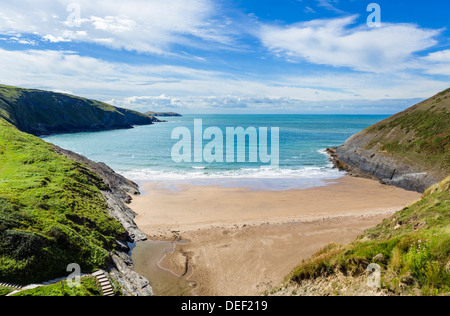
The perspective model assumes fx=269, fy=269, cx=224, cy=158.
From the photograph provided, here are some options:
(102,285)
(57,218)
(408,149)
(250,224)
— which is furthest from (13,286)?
(408,149)

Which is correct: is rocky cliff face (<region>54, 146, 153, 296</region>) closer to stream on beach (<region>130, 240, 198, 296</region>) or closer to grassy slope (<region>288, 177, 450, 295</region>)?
stream on beach (<region>130, 240, 198, 296</region>)

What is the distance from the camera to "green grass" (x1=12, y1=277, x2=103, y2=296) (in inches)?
393

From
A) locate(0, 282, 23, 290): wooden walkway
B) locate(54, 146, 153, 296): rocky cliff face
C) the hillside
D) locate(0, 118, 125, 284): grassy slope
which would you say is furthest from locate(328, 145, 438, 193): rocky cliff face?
locate(0, 282, 23, 290): wooden walkway

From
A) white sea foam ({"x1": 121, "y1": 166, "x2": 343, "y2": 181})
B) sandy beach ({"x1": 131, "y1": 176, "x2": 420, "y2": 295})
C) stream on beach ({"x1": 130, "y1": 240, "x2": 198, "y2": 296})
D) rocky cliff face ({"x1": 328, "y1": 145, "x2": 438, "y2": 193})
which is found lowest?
stream on beach ({"x1": 130, "y1": 240, "x2": 198, "y2": 296})

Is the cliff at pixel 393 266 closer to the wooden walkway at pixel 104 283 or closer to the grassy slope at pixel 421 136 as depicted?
the wooden walkway at pixel 104 283

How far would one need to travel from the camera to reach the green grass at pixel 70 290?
998 centimetres

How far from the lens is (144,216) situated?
26.0 metres

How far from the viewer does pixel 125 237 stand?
20.0m

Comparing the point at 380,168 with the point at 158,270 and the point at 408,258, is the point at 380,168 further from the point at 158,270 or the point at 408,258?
the point at 158,270

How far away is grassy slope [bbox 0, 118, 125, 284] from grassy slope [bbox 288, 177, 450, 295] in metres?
11.2

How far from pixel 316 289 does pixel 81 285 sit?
31.8 ft

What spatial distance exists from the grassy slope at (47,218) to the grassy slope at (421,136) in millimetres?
39533

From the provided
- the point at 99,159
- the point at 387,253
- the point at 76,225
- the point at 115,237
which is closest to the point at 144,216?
the point at 115,237
